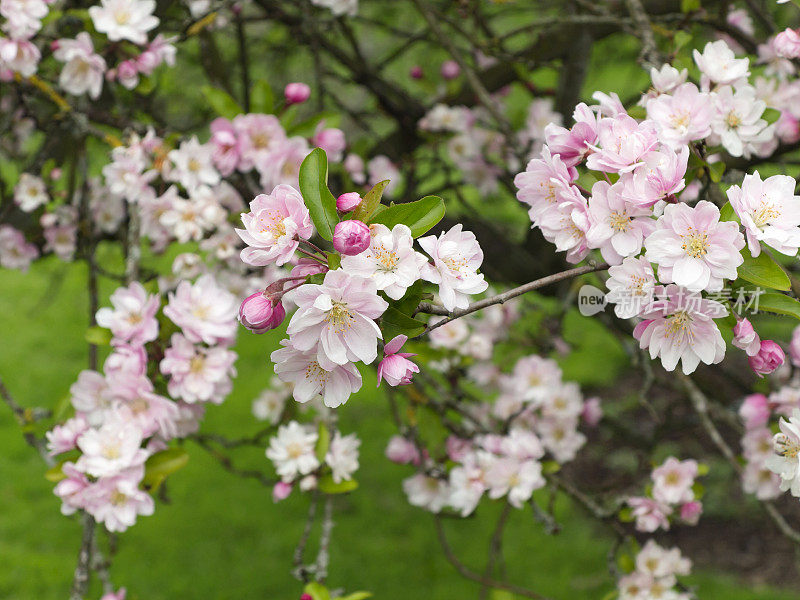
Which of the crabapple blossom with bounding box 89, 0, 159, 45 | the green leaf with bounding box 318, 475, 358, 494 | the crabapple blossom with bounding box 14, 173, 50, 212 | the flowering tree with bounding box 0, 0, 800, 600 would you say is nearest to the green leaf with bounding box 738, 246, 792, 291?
the flowering tree with bounding box 0, 0, 800, 600

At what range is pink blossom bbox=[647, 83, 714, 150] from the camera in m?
1.09

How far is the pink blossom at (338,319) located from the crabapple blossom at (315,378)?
6 cm

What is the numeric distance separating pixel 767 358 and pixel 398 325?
0.50 m

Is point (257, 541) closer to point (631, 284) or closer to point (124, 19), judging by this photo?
point (124, 19)

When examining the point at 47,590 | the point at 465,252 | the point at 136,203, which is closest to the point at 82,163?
the point at 136,203

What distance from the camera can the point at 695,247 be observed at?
879 millimetres

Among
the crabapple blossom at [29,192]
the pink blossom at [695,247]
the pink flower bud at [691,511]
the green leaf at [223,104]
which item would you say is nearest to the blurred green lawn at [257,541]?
the crabapple blossom at [29,192]

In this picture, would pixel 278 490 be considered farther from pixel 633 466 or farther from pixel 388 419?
pixel 633 466

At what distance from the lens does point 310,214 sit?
93 cm

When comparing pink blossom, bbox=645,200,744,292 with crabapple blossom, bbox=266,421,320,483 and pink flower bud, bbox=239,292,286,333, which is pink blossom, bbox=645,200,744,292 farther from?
crabapple blossom, bbox=266,421,320,483

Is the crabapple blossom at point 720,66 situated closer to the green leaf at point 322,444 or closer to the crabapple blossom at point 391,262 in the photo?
the crabapple blossom at point 391,262

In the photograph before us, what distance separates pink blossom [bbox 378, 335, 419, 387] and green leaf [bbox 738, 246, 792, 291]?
422 millimetres

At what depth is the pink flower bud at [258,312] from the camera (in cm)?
85

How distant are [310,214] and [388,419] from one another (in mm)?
3109
